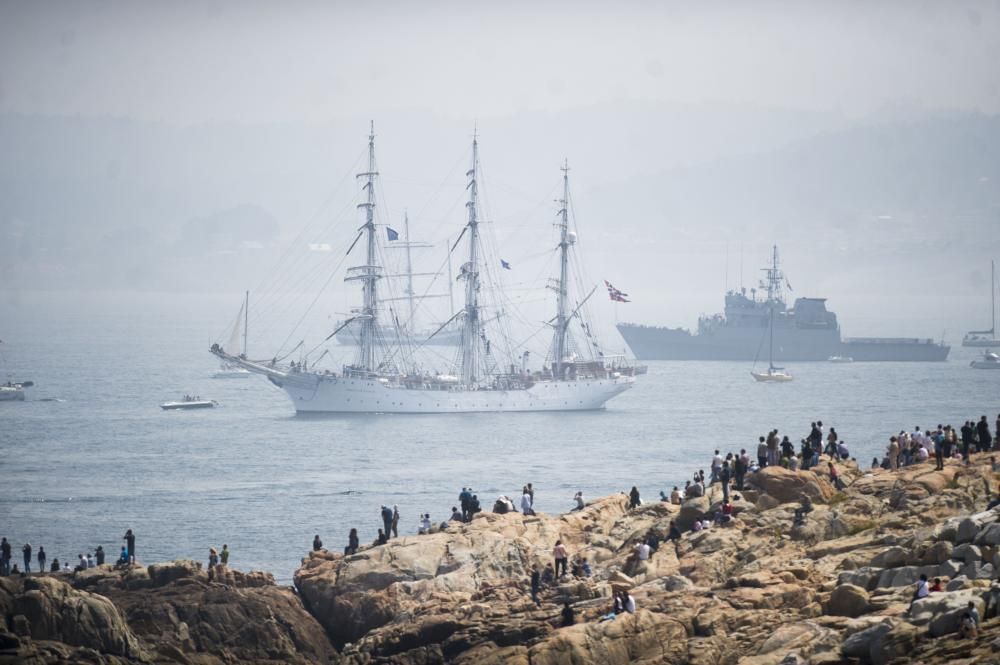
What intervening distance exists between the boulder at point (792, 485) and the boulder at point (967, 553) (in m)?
6.12

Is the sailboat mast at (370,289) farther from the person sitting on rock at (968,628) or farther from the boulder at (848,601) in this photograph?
the person sitting on rock at (968,628)

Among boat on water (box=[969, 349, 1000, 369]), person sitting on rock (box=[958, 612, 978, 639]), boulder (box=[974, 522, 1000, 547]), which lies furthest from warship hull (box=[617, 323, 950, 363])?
person sitting on rock (box=[958, 612, 978, 639])

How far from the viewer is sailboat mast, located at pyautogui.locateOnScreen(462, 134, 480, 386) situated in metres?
88.2

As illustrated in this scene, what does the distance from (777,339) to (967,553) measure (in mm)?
109176

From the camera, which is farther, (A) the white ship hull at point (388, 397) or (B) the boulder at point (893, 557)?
(A) the white ship hull at point (388, 397)

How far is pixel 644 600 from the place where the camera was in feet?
81.7

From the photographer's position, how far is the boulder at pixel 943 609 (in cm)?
2017

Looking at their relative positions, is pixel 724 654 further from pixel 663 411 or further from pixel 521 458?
pixel 663 411

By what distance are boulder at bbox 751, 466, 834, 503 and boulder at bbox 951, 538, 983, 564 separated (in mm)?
6123

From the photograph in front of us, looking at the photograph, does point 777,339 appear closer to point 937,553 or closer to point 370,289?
point 370,289

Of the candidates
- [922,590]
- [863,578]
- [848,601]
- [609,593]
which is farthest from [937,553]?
[609,593]

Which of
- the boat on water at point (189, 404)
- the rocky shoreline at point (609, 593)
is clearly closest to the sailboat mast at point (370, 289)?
the boat on water at point (189, 404)

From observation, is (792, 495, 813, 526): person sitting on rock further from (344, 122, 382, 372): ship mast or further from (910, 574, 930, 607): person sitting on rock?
(344, 122, 382, 372): ship mast

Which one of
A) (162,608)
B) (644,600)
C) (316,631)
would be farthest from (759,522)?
(162,608)
